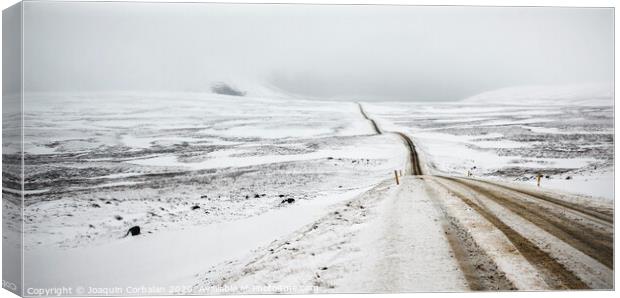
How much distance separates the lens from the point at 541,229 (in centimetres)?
852

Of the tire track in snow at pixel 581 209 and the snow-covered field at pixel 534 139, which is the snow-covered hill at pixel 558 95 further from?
the tire track in snow at pixel 581 209

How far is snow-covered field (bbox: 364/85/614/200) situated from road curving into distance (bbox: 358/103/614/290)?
32 centimetres

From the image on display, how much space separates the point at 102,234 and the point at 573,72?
27.8ft

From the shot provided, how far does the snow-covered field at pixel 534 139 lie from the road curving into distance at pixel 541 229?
324mm

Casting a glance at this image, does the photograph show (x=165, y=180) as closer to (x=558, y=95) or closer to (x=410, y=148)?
(x=410, y=148)

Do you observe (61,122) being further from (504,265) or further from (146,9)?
(504,265)

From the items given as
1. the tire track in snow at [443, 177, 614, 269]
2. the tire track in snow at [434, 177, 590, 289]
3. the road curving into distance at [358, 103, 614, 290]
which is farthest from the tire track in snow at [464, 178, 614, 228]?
the tire track in snow at [434, 177, 590, 289]

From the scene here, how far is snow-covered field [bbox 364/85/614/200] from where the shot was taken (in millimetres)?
9773

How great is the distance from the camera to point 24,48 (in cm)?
862

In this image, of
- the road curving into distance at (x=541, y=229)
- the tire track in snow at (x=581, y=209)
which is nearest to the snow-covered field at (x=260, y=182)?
the road curving into distance at (x=541, y=229)

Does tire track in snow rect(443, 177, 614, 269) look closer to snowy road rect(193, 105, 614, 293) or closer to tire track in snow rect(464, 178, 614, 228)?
snowy road rect(193, 105, 614, 293)

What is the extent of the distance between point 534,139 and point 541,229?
6.63 ft

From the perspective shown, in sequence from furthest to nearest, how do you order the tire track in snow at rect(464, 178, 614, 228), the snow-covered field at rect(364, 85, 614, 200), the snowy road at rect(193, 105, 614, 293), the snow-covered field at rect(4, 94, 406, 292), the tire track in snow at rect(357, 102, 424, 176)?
the tire track in snow at rect(357, 102, 424, 176) → the snow-covered field at rect(364, 85, 614, 200) → the tire track in snow at rect(464, 178, 614, 228) → the snow-covered field at rect(4, 94, 406, 292) → the snowy road at rect(193, 105, 614, 293)

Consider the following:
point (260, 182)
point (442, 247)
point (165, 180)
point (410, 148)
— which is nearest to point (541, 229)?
point (442, 247)
